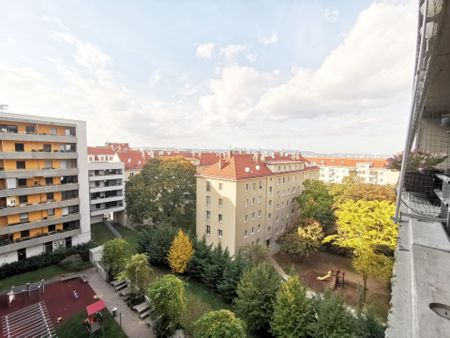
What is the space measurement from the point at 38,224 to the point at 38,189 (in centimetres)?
341

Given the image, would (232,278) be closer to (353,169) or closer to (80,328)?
(80,328)

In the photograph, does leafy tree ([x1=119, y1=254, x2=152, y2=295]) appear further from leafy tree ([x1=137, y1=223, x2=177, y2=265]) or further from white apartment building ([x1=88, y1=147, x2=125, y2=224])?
white apartment building ([x1=88, y1=147, x2=125, y2=224])

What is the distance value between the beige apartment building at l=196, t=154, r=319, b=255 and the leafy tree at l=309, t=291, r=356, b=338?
12863mm

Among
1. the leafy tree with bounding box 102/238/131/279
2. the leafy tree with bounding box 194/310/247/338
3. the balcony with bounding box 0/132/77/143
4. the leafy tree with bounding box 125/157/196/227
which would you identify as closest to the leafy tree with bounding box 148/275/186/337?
the leafy tree with bounding box 194/310/247/338

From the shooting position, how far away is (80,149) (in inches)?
947

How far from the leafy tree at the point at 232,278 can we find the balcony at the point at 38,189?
18.8 metres

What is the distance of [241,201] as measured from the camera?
23.6m

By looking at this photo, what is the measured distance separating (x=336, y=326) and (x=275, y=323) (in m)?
3.02

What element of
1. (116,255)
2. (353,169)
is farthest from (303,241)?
(353,169)

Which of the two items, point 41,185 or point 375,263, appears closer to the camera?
point 375,263

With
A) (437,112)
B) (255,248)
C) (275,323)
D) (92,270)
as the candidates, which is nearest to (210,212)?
(255,248)

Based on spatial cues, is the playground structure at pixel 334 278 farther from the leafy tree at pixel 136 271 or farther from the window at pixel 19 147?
the window at pixel 19 147

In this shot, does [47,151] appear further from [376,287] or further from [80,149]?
[376,287]

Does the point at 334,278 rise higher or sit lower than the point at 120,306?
lower
